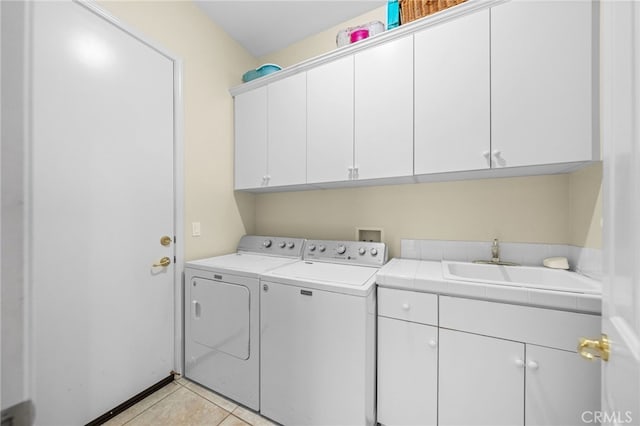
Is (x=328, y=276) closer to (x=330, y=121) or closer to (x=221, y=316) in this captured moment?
(x=221, y=316)

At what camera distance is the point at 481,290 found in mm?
1211

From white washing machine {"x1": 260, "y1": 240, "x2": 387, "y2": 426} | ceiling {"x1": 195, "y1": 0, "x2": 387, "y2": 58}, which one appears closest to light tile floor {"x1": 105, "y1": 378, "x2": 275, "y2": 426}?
white washing machine {"x1": 260, "y1": 240, "x2": 387, "y2": 426}

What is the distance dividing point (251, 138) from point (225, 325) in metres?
1.47

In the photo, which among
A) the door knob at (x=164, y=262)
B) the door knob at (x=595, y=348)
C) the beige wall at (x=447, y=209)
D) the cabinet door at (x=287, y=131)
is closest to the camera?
the door knob at (x=595, y=348)

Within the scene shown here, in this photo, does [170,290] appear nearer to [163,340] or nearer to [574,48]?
[163,340]

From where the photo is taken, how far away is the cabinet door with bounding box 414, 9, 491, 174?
144 centimetres

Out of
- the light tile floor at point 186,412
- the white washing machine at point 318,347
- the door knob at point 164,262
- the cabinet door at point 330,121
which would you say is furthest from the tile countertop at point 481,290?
the door knob at point 164,262

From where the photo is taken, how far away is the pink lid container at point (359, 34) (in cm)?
183

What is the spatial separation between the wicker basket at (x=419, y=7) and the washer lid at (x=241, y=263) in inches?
72.2

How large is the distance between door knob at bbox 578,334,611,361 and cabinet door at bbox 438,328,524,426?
0.55 meters

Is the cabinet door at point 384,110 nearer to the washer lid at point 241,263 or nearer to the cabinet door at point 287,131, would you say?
the cabinet door at point 287,131

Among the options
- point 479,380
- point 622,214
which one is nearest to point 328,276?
point 479,380

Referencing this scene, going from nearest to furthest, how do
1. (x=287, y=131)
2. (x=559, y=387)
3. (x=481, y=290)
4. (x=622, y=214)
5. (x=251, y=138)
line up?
1. (x=622, y=214)
2. (x=559, y=387)
3. (x=481, y=290)
4. (x=287, y=131)
5. (x=251, y=138)

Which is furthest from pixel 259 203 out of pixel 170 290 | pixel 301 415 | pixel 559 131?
pixel 559 131
